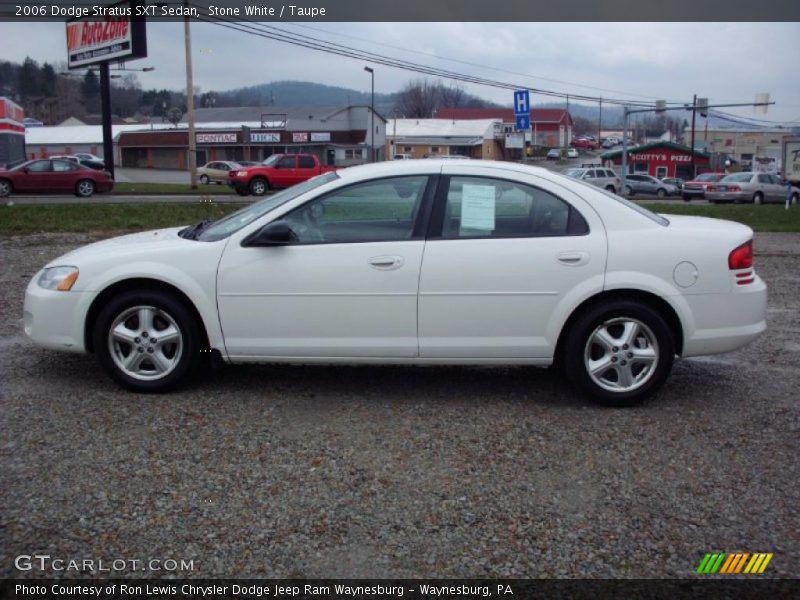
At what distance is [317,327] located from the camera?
5.04 metres

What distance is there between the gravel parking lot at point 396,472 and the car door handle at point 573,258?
3.07 feet

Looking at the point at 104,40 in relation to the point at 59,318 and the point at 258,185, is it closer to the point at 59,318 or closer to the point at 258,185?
the point at 258,185

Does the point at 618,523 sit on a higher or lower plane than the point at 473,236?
lower

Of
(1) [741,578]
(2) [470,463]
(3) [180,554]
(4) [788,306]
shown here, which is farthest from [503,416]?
(4) [788,306]

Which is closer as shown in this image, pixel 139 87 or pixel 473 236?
pixel 473 236

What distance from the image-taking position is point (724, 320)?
505 centimetres

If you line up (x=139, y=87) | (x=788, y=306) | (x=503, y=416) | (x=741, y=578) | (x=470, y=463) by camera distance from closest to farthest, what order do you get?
(x=741, y=578) < (x=470, y=463) < (x=503, y=416) < (x=788, y=306) < (x=139, y=87)

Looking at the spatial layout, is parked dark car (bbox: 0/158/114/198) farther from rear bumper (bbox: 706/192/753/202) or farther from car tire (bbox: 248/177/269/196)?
rear bumper (bbox: 706/192/753/202)

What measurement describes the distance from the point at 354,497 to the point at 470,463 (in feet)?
2.34

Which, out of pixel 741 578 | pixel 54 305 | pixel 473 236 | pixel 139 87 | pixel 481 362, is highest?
pixel 139 87

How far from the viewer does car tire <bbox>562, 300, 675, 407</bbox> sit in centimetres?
498

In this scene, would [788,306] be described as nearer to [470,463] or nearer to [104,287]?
[470,463]

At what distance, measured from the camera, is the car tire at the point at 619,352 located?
196 inches

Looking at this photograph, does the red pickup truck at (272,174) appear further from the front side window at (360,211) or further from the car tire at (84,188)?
the front side window at (360,211)
